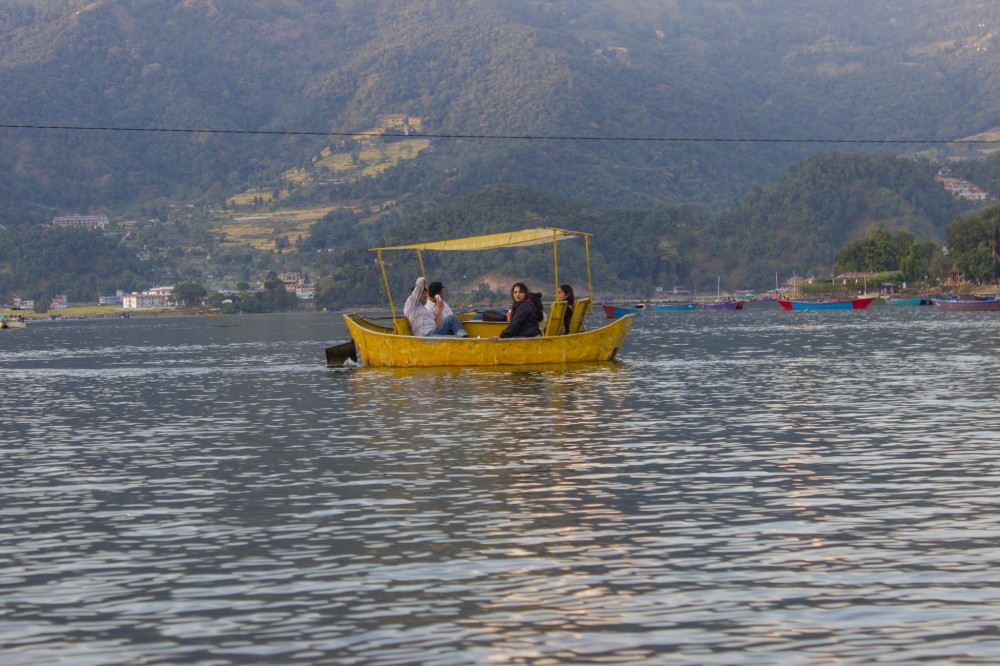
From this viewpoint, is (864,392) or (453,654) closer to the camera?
(453,654)

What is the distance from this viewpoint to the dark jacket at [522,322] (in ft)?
148

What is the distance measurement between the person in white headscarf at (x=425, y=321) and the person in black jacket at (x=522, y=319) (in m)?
1.67

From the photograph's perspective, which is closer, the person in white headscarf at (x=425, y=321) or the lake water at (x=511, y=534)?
the lake water at (x=511, y=534)

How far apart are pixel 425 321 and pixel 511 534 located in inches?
1225

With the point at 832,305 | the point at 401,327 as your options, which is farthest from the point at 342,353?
the point at 832,305

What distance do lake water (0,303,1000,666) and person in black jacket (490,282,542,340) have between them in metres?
11.6

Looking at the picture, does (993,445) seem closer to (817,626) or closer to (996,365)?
(817,626)

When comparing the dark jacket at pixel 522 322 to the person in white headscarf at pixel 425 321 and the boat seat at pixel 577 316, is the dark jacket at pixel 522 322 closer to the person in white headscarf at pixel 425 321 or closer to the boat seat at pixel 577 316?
the boat seat at pixel 577 316

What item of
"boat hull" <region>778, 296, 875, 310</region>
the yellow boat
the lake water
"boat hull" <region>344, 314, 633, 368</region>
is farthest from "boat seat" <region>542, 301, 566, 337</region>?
"boat hull" <region>778, 296, 875, 310</region>

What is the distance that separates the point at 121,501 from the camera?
18875mm

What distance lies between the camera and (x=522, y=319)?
45344 millimetres

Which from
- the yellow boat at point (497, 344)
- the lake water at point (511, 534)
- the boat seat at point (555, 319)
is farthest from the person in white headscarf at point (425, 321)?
the lake water at point (511, 534)

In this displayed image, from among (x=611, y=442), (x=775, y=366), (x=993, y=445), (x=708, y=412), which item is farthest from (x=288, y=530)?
(x=775, y=366)

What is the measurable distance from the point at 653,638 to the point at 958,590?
125 inches
